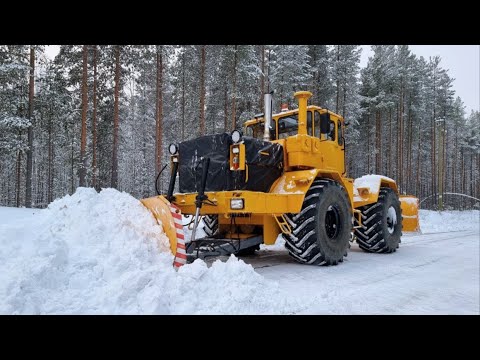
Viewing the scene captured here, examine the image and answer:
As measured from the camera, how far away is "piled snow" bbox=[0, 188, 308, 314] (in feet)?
11.6

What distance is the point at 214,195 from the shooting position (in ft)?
20.2

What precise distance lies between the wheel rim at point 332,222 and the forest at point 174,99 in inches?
447

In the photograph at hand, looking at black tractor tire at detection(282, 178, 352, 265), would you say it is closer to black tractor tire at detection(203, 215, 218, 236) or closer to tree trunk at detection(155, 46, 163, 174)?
black tractor tire at detection(203, 215, 218, 236)

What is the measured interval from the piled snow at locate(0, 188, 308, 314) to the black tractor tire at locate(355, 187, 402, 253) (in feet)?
16.6

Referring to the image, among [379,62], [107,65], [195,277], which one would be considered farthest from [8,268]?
[379,62]

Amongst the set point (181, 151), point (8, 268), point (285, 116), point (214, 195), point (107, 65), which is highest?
point (107, 65)

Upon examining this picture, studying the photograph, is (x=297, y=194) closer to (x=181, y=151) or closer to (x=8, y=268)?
(x=181, y=151)

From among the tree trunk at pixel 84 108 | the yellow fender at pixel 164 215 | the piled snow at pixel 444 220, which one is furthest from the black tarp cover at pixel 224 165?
the piled snow at pixel 444 220

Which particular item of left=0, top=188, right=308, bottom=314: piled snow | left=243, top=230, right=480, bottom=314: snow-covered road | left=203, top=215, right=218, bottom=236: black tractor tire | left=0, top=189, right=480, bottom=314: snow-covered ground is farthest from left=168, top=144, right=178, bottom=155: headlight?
left=243, top=230, right=480, bottom=314: snow-covered road

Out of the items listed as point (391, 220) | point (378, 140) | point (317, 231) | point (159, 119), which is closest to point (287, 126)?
point (317, 231)

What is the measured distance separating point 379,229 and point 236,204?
427cm

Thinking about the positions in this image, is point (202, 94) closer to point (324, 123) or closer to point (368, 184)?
point (368, 184)

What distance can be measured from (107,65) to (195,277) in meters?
18.9

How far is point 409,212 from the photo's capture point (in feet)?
36.9
